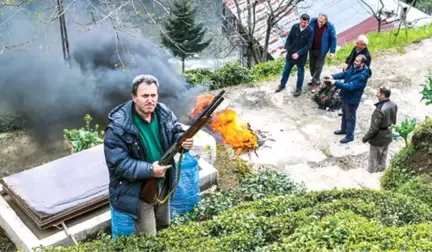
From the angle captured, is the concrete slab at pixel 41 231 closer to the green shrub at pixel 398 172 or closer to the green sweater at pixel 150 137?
the green sweater at pixel 150 137

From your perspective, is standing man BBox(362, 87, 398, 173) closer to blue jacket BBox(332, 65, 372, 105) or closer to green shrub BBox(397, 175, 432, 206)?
blue jacket BBox(332, 65, 372, 105)

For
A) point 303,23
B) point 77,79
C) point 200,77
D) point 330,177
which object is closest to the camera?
point 330,177

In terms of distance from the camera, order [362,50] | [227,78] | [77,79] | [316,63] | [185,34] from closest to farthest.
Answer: [362,50] → [316,63] → [77,79] → [227,78] → [185,34]

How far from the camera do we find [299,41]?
9930mm

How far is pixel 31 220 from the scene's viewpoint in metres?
6.21

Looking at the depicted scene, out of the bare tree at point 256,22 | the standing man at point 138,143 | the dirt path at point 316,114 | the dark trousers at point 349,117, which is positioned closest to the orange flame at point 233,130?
the dirt path at point 316,114

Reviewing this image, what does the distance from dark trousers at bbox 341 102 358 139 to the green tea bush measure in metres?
3.57

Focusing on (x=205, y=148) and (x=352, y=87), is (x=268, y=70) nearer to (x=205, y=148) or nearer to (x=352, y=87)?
(x=352, y=87)

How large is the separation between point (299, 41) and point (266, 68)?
271cm

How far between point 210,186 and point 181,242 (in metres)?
2.76

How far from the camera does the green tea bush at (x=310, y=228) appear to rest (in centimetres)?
383

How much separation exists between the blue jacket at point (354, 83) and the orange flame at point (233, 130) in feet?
5.45

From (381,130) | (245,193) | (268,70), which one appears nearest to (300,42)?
(268,70)

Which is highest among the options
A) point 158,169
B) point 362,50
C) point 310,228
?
point 158,169
